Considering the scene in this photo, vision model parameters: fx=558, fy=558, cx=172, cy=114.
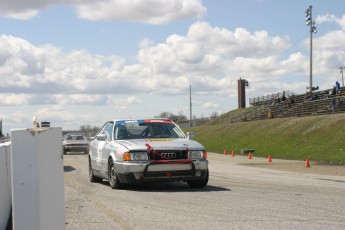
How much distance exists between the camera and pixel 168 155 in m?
11.9

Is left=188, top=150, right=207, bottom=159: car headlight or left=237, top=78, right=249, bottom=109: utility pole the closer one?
left=188, top=150, right=207, bottom=159: car headlight

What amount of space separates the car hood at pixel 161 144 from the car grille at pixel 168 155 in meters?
0.09

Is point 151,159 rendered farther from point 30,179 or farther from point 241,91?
point 241,91

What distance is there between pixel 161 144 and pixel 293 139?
2883cm

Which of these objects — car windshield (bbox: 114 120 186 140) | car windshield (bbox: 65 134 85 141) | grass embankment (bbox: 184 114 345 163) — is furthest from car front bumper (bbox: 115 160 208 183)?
car windshield (bbox: 65 134 85 141)

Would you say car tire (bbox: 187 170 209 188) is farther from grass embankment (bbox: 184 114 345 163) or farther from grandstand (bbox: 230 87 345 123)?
grandstand (bbox: 230 87 345 123)

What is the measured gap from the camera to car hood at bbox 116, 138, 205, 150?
11.9 metres

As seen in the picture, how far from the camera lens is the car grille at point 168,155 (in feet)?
38.8

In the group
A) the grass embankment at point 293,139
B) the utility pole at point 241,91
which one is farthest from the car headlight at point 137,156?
the utility pole at point 241,91

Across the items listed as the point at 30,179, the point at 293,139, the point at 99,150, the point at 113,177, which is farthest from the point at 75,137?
the point at 30,179

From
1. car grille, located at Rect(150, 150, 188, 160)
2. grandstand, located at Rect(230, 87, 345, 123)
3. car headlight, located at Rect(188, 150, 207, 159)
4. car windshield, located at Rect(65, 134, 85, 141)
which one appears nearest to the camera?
car grille, located at Rect(150, 150, 188, 160)

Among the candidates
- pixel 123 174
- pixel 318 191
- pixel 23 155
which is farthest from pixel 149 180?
pixel 23 155

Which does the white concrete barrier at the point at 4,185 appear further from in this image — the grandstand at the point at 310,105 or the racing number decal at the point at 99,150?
the grandstand at the point at 310,105

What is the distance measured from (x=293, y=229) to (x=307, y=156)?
26018 mm
